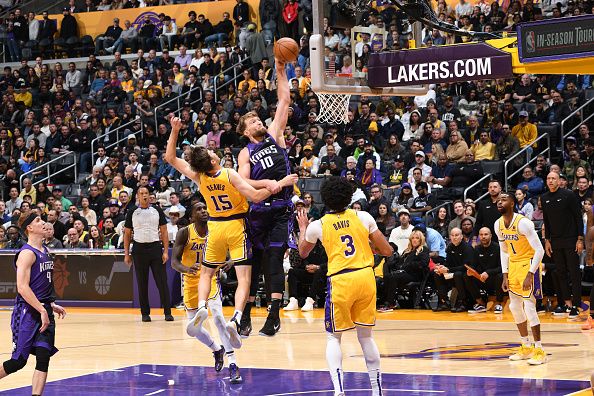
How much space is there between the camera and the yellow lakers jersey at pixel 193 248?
A: 13594mm

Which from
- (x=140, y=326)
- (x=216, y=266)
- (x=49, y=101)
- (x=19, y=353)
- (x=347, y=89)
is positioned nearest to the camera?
(x=19, y=353)

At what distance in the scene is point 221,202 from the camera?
10.4 m

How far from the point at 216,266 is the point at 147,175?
1229cm

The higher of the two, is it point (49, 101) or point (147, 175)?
point (49, 101)

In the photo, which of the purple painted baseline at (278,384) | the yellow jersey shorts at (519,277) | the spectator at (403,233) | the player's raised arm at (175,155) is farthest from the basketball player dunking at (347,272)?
the spectator at (403,233)

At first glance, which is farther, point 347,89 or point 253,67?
point 253,67

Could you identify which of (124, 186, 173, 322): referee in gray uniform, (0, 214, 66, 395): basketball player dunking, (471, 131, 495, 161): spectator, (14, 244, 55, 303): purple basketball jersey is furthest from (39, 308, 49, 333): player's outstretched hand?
(471, 131, 495, 161): spectator

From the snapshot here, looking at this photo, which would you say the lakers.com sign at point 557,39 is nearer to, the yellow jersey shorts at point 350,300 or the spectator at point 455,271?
the yellow jersey shorts at point 350,300

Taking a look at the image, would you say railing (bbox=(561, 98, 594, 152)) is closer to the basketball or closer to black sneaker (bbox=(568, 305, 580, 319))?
black sneaker (bbox=(568, 305, 580, 319))

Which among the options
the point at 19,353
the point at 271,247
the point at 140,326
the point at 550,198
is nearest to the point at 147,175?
the point at 140,326

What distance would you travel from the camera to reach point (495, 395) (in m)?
9.11

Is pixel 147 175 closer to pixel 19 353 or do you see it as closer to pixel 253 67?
pixel 253 67

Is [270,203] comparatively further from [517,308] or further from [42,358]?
[42,358]

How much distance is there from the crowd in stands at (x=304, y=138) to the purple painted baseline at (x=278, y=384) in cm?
423
